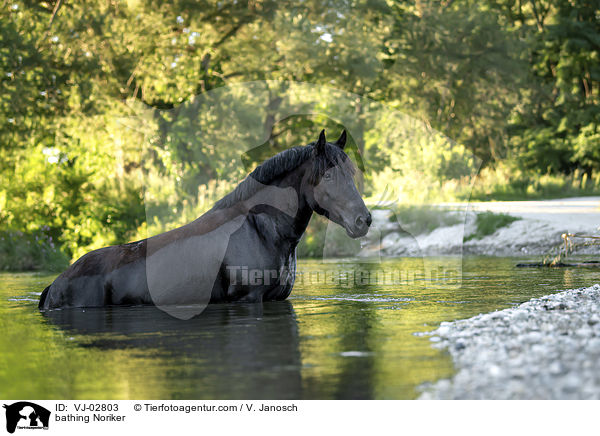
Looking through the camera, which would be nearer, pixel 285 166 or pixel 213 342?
pixel 213 342

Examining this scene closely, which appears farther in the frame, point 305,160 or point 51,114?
point 51,114

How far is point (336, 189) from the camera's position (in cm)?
698

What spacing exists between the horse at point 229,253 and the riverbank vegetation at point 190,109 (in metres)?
9.04

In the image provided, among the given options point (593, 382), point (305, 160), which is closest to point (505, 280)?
Answer: point (305, 160)

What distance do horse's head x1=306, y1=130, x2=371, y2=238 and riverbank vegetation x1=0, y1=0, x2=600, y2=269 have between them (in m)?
10.4

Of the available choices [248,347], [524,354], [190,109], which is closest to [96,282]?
[248,347]

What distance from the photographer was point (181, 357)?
480cm

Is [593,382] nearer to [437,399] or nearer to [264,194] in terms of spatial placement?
[437,399]

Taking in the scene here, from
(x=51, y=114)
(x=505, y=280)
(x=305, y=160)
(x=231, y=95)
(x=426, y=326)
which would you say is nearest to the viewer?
(x=426, y=326)

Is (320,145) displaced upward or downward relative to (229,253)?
upward

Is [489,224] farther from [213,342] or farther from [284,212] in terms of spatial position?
[213,342]

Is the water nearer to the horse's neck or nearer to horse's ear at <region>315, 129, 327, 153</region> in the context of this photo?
the horse's neck

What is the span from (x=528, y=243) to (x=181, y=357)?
13.1 meters
